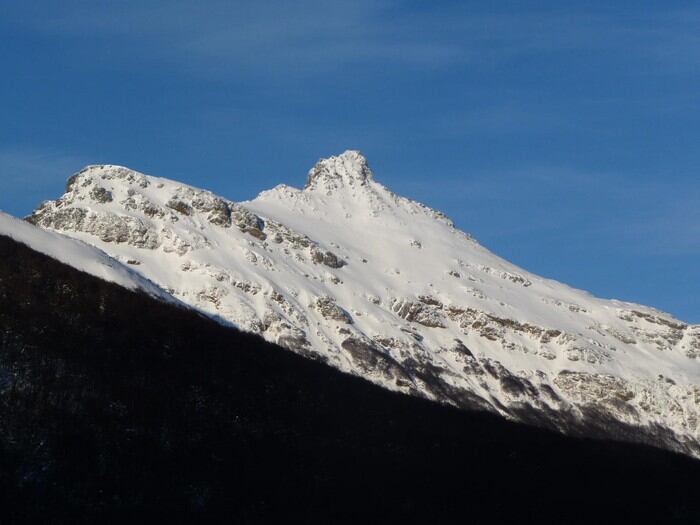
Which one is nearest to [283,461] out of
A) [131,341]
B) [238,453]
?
[238,453]

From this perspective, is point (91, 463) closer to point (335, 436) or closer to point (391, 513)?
point (391, 513)

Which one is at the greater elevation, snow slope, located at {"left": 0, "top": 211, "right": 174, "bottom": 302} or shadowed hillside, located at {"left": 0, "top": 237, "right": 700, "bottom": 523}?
snow slope, located at {"left": 0, "top": 211, "right": 174, "bottom": 302}

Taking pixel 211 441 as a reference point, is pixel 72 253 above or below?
above

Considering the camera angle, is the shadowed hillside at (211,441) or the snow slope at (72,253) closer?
the shadowed hillside at (211,441)

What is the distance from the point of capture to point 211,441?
7881 centimetres

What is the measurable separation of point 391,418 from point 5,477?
163 feet

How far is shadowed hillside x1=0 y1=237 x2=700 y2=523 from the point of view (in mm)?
68812

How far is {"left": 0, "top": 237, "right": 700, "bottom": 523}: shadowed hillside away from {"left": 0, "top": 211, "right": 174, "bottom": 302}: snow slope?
479cm

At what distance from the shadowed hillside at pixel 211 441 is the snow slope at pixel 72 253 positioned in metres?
4.79

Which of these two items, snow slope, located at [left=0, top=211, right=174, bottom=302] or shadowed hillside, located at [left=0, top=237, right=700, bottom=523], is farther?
snow slope, located at [left=0, top=211, right=174, bottom=302]

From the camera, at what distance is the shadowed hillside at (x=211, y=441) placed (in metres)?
68.8

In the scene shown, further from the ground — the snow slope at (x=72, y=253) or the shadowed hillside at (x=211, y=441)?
the snow slope at (x=72, y=253)

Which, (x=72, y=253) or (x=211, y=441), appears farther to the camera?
(x=72, y=253)

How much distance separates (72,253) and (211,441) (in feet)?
107
